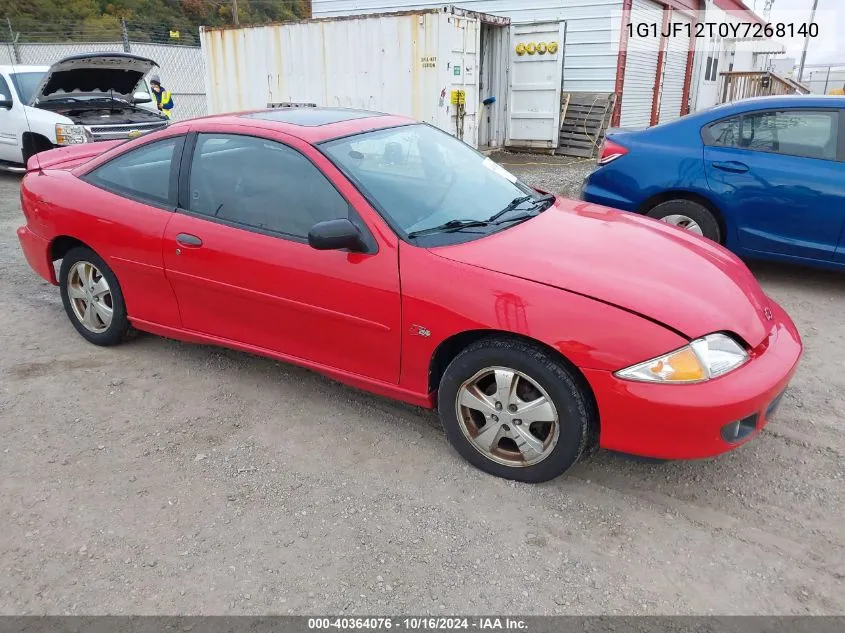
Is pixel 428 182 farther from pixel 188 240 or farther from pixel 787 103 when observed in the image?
pixel 787 103

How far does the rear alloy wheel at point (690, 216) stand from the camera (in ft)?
17.5

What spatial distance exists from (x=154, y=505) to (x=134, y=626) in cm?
65

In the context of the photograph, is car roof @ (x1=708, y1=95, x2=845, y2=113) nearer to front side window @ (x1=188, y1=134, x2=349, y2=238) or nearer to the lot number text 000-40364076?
front side window @ (x1=188, y1=134, x2=349, y2=238)

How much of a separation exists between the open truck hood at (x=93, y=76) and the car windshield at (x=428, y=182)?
6879 millimetres

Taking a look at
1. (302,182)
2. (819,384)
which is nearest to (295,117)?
(302,182)

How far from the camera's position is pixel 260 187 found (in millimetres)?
3396

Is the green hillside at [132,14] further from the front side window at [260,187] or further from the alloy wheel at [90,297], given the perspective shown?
the front side window at [260,187]

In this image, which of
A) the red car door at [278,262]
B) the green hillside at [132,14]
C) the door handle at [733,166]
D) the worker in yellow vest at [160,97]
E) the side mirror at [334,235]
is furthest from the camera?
the green hillside at [132,14]

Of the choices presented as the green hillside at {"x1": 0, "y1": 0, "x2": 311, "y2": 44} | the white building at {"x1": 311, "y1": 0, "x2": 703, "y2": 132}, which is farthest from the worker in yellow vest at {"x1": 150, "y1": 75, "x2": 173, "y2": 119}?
the green hillside at {"x1": 0, "y1": 0, "x2": 311, "y2": 44}

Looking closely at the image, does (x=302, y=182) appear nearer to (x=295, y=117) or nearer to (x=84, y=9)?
(x=295, y=117)

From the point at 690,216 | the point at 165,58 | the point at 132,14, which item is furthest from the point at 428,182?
the point at 132,14

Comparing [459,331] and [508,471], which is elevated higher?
[459,331]

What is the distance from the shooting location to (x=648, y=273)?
2857 mm

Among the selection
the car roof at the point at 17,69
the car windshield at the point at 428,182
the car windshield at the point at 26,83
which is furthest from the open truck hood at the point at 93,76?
the car windshield at the point at 428,182
